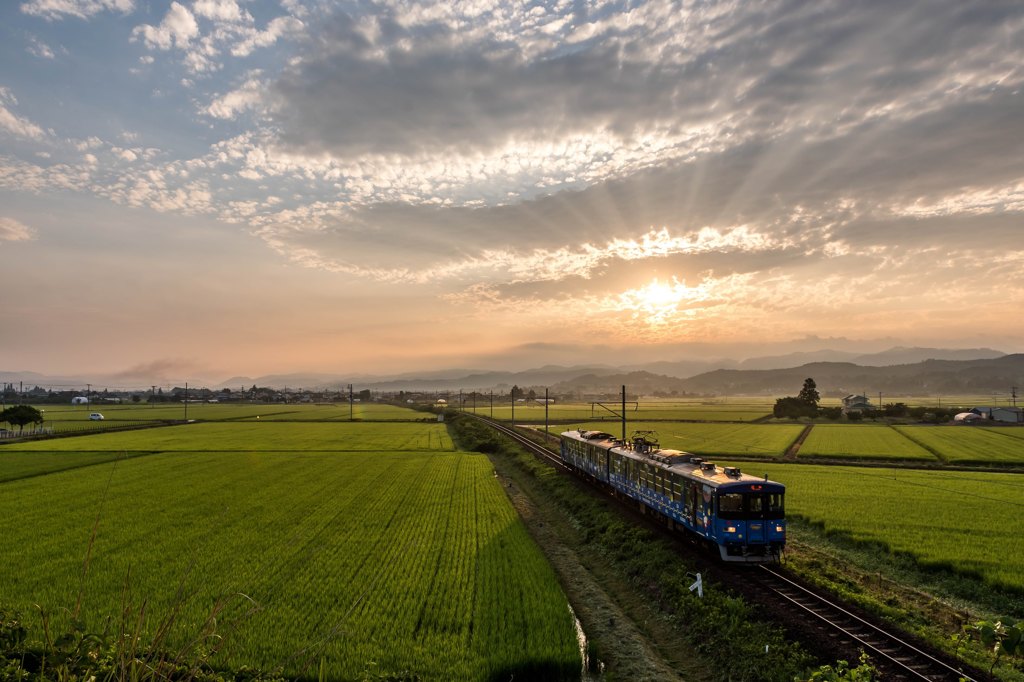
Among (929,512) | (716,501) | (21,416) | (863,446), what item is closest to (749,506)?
(716,501)

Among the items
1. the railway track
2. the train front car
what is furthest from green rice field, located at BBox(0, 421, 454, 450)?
the railway track

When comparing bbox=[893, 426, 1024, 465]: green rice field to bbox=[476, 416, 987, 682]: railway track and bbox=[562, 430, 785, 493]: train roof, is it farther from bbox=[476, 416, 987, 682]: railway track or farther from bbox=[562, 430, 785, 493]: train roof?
bbox=[476, 416, 987, 682]: railway track

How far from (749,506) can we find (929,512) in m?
17.5

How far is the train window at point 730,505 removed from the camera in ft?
78.1

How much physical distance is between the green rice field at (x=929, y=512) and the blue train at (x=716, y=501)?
6.88m

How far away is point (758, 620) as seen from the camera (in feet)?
63.0

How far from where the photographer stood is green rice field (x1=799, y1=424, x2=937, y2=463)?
6309 centimetres

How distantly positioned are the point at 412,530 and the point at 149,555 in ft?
38.4

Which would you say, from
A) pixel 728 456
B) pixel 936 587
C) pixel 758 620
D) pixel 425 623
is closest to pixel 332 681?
pixel 425 623

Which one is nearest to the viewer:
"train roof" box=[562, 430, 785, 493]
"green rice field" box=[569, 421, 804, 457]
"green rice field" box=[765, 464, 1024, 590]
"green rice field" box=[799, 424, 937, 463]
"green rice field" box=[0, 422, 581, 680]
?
"green rice field" box=[0, 422, 581, 680]

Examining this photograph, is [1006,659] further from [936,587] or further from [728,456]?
[728,456]

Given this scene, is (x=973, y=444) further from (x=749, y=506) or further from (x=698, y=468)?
(x=749, y=506)

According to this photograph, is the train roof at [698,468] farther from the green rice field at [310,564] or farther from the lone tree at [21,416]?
the lone tree at [21,416]

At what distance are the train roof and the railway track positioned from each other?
3.31 m
